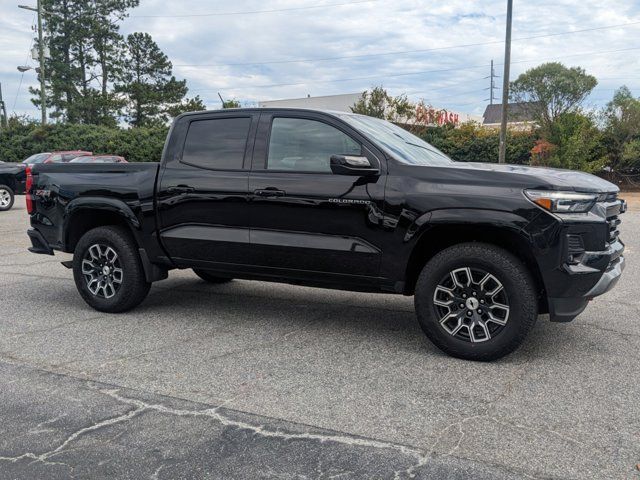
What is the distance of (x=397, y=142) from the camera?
5234mm

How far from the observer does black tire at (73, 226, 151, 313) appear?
577 centimetres

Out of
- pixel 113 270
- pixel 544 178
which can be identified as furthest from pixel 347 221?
pixel 113 270

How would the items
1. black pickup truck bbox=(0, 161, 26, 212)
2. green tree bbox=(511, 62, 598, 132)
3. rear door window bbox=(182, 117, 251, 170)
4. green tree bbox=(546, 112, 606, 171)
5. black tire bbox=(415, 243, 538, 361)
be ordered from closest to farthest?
black tire bbox=(415, 243, 538, 361), rear door window bbox=(182, 117, 251, 170), black pickup truck bbox=(0, 161, 26, 212), green tree bbox=(546, 112, 606, 171), green tree bbox=(511, 62, 598, 132)

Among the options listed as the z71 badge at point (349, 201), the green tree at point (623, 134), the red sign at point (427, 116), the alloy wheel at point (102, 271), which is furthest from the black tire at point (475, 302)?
the red sign at point (427, 116)

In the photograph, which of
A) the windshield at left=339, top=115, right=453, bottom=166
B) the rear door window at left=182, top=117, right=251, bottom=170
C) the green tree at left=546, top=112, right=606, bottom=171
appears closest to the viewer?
the windshield at left=339, top=115, right=453, bottom=166

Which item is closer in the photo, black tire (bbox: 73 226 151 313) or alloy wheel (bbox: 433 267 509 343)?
alloy wheel (bbox: 433 267 509 343)

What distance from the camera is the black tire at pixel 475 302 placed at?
14.1ft

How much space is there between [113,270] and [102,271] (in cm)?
12

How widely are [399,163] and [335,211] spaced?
0.62 m

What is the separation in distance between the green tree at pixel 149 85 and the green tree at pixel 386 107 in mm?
25627

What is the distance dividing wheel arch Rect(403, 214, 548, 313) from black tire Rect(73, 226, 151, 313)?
2577 mm

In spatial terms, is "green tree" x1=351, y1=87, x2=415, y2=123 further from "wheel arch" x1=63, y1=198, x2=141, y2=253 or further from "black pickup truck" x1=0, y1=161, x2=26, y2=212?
"wheel arch" x1=63, y1=198, x2=141, y2=253

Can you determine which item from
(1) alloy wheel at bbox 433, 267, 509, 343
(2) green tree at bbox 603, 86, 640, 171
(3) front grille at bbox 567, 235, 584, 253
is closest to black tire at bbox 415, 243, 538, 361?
(1) alloy wheel at bbox 433, 267, 509, 343

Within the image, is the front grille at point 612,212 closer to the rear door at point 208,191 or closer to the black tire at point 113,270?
the rear door at point 208,191
